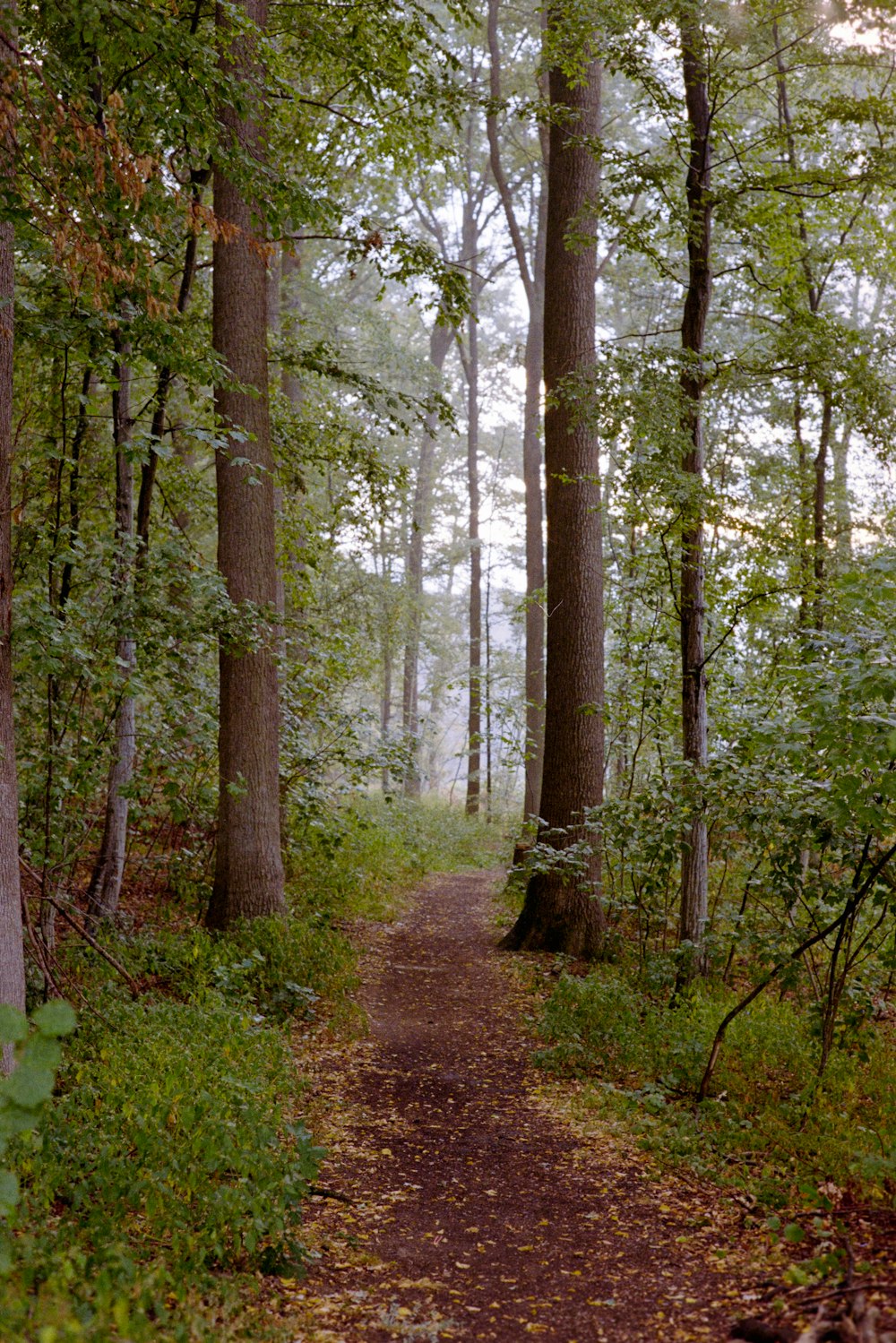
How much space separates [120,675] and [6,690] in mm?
2533

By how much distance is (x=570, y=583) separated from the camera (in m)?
9.55

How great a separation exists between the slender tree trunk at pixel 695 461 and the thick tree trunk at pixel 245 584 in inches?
136

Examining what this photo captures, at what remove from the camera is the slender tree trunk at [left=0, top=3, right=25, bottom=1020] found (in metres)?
4.34

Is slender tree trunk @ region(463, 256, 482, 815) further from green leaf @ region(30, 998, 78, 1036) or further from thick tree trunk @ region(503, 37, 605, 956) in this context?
green leaf @ region(30, 998, 78, 1036)

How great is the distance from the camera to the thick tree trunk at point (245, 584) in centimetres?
823

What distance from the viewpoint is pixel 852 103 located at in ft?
23.7

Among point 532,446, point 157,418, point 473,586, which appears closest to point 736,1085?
point 157,418

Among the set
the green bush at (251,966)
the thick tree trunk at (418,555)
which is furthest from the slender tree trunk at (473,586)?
the green bush at (251,966)

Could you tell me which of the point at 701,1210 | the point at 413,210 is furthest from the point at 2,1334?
the point at 413,210

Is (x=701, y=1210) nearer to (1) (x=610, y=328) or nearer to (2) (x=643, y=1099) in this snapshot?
(2) (x=643, y=1099)

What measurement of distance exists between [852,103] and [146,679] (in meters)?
6.82

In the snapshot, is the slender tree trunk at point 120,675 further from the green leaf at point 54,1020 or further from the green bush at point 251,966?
the green leaf at point 54,1020

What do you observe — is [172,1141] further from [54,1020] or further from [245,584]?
[245,584]

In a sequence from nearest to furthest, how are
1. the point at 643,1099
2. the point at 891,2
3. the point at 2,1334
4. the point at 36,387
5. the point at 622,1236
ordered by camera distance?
1. the point at 2,1334
2. the point at 622,1236
3. the point at 643,1099
4. the point at 891,2
5. the point at 36,387
